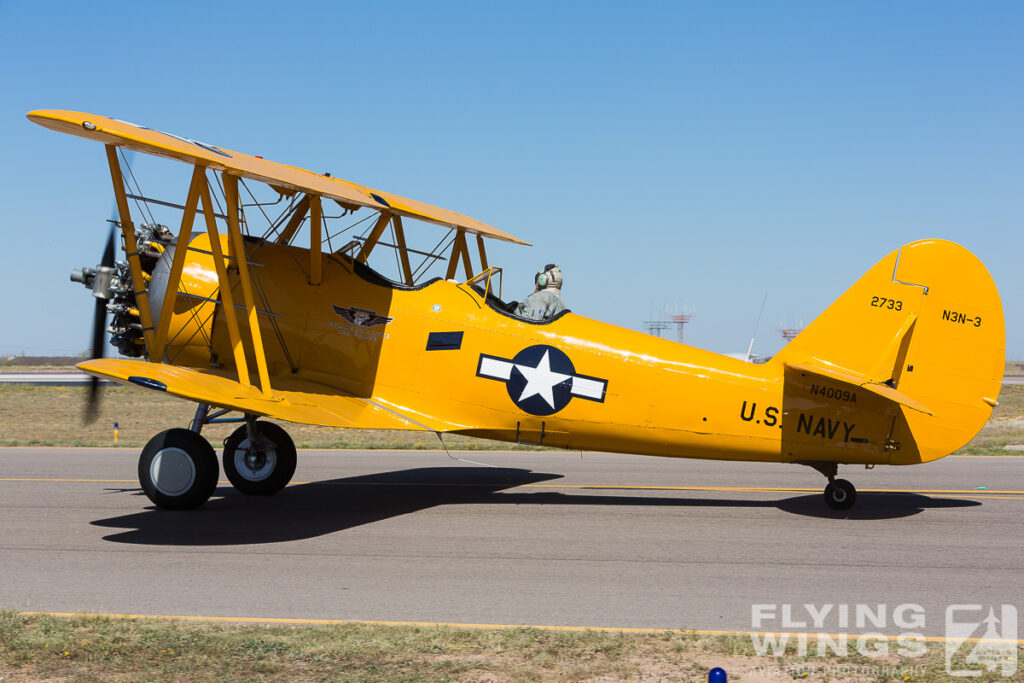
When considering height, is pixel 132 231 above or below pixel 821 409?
above

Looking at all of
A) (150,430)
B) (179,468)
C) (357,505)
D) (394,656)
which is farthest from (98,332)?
(150,430)

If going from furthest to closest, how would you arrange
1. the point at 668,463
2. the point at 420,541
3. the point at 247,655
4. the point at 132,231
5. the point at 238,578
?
the point at 668,463 → the point at 132,231 → the point at 420,541 → the point at 238,578 → the point at 247,655

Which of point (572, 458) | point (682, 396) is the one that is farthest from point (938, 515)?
point (572, 458)

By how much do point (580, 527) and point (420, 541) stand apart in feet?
5.37

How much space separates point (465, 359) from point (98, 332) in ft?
13.3

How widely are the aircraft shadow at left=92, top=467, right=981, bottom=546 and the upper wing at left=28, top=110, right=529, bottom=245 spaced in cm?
334

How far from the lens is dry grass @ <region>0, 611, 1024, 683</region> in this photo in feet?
15.0

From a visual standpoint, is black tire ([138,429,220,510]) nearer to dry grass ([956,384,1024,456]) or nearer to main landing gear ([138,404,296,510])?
main landing gear ([138,404,296,510])

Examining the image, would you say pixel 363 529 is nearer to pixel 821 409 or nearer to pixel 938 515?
pixel 821 409

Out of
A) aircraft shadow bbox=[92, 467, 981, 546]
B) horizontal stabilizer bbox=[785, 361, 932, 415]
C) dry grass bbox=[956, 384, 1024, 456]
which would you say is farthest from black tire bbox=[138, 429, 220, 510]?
dry grass bbox=[956, 384, 1024, 456]

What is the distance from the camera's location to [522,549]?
25.0 feet

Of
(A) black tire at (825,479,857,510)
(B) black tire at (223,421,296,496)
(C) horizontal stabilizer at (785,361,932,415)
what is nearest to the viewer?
(C) horizontal stabilizer at (785,361,932,415)

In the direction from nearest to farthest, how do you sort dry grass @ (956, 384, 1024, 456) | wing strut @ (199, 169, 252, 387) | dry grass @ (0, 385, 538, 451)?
wing strut @ (199, 169, 252, 387), dry grass @ (956, 384, 1024, 456), dry grass @ (0, 385, 538, 451)

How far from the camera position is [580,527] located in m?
8.59
